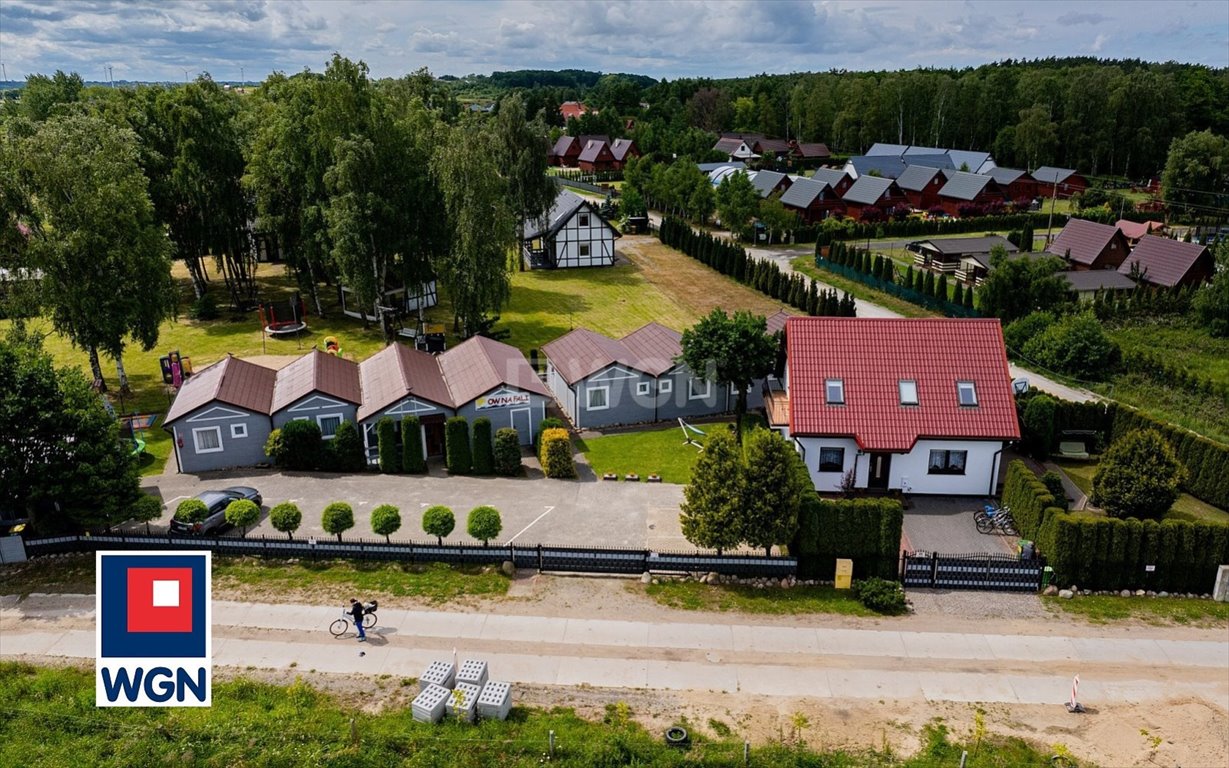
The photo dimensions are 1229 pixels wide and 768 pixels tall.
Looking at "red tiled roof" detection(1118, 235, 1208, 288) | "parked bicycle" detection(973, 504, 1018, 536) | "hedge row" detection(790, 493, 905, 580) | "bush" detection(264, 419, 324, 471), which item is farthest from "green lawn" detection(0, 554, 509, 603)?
"red tiled roof" detection(1118, 235, 1208, 288)

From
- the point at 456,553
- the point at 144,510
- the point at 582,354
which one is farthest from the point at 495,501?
the point at 144,510

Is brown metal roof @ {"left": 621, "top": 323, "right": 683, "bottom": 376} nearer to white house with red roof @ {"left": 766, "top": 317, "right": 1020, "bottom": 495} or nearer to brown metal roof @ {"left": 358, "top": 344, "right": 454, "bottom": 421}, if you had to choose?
white house with red roof @ {"left": 766, "top": 317, "right": 1020, "bottom": 495}

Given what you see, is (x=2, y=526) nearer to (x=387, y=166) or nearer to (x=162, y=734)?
(x=162, y=734)

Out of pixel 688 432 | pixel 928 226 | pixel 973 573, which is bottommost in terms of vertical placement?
pixel 973 573

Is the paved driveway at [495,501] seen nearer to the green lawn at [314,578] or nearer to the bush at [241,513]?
the bush at [241,513]

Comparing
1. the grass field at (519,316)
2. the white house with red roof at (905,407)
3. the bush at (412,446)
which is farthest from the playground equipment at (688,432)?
the grass field at (519,316)

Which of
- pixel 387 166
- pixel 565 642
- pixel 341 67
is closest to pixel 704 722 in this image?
pixel 565 642

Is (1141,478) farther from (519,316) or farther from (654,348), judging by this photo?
(519,316)
